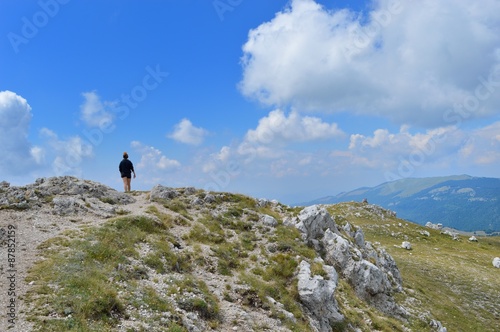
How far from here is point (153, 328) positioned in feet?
55.5

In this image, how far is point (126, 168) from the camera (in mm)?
44281

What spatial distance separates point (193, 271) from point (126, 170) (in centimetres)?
2375

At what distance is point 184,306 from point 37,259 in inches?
390

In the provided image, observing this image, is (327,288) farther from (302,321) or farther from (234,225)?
(234,225)

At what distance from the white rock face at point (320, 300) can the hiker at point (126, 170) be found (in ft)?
94.3

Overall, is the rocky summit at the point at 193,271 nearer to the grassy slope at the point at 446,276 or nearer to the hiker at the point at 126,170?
the grassy slope at the point at 446,276

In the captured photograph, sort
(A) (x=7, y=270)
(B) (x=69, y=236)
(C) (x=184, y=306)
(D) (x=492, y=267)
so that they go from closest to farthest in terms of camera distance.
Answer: (A) (x=7, y=270) → (C) (x=184, y=306) → (B) (x=69, y=236) → (D) (x=492, y=267)

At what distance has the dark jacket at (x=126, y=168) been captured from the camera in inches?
1726

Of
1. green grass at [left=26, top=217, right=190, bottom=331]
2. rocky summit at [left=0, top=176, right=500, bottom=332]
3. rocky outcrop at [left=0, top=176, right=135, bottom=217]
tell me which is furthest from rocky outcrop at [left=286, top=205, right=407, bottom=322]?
rocky outcrop at [left=0, top=176, right=135, bottom=217]

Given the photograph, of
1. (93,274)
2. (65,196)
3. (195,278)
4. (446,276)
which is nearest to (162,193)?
(65,196)

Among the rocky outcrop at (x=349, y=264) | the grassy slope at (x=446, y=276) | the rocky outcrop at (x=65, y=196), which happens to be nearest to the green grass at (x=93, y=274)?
the rocky outcrop at (x=65, y=196)

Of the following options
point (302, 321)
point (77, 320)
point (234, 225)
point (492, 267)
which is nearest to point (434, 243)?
Result: point (492, 267)

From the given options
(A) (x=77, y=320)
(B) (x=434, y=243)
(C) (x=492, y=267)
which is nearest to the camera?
(A) (x=77, y=320)

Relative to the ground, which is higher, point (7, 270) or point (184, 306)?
point (7, 270)
